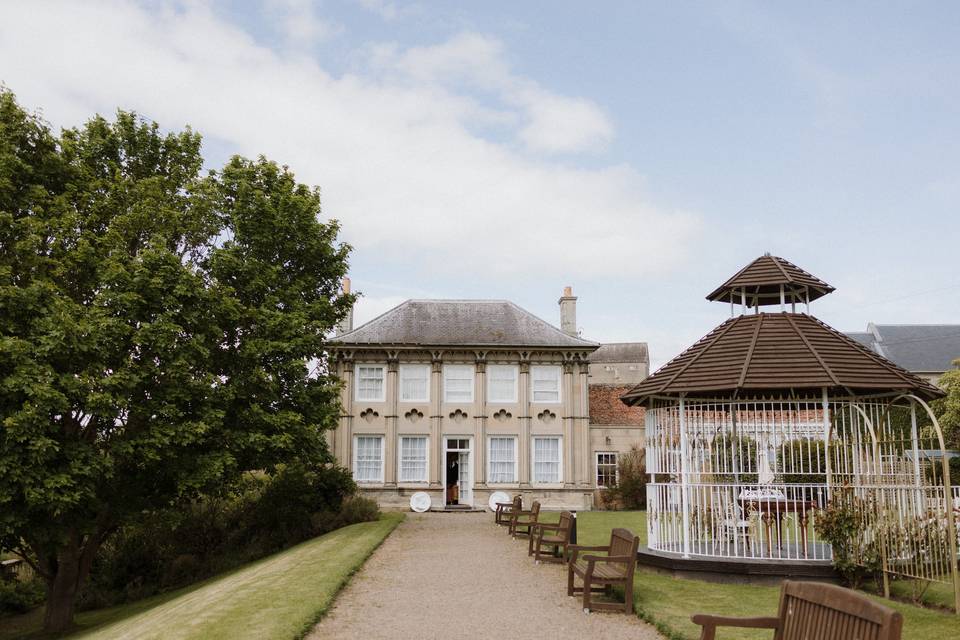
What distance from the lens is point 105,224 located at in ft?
58.3

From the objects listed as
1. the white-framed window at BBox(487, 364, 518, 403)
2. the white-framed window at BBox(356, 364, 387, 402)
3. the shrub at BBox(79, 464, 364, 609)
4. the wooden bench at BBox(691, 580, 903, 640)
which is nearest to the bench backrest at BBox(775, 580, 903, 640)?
the wooden bench at BBox(691, 580, 903, 640)

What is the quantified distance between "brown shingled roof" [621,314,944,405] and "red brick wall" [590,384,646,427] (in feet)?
63.2

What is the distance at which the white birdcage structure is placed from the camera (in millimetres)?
11641

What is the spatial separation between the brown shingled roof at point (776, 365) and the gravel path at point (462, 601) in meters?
4.17

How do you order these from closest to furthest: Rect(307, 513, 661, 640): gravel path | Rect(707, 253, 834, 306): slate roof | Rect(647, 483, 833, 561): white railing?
Rect(307, 513, 661, 640): gravel path < Rect(647, 483, 833, 561): white railing < Rect(707, 253, 834, 306): slate roof

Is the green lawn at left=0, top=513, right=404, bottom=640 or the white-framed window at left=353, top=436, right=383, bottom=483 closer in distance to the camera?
the green lawn at left=0, top=513, right=404, bottom=640

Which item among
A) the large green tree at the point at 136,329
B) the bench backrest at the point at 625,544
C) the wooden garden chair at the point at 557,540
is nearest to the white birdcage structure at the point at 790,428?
the wooden garden chair at the point at 557,540

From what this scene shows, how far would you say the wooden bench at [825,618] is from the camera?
5.09m

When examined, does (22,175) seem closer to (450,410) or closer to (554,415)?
(450,410)

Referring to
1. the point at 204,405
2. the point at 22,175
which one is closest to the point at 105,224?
the point at 22,175

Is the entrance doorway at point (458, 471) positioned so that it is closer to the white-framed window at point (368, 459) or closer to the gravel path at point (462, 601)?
the white-framed window at point (368, 459)

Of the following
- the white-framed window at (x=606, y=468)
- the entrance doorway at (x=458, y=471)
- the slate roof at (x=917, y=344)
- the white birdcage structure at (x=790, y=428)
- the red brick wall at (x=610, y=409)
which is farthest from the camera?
the slate roof at (x=917, y=344)

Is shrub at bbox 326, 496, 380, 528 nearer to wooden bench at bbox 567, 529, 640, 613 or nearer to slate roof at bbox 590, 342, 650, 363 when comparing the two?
wooden bench at bbox 567, 529, 640, 613

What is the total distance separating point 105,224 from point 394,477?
16.3 metres
